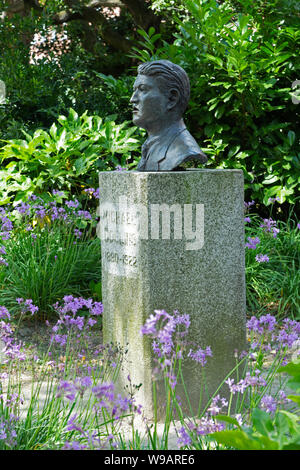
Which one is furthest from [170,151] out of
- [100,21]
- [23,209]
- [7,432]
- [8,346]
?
[100,21]

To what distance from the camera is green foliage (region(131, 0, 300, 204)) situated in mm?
6383

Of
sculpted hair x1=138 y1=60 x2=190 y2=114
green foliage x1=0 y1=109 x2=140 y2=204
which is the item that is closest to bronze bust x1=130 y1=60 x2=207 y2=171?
sculpted hair x1=138 y1=60 x2=190 y2=114

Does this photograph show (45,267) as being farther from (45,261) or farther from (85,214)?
(85,214)

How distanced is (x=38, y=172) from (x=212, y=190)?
3467mm

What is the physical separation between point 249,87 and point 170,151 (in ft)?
9.98

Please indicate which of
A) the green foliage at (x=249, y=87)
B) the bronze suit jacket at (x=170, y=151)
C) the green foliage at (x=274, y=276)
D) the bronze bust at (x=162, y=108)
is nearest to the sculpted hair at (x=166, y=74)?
the bronze bust at (x=162, y=108)

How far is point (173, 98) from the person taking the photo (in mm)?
3799

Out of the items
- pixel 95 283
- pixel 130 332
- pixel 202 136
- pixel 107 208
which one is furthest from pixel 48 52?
pixel 130 332

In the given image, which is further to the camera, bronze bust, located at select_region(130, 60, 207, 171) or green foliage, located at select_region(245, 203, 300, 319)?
green foliage, located at select_region(245, 203, 300, 319)

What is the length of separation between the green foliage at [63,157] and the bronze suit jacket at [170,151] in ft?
8.94

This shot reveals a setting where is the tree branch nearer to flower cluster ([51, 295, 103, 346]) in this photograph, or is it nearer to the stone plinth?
the stone plinth

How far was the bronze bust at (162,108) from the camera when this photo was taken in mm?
3727

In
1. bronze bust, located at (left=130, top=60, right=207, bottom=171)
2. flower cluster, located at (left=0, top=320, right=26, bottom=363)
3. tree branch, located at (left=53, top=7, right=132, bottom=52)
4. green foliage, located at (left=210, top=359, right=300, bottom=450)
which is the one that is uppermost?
tree branch, located at (left=53, top=7, right=132, bottom=52)

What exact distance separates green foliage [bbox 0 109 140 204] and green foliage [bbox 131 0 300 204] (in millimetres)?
922
